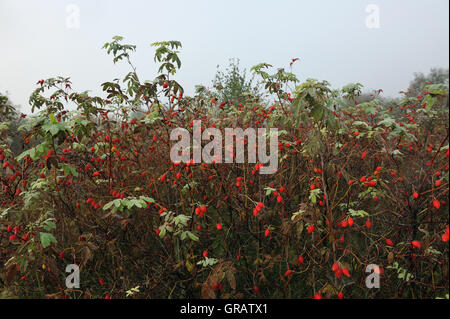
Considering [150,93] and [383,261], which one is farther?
[150,93]

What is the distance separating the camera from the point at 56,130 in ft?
4.81

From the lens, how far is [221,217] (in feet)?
8.08

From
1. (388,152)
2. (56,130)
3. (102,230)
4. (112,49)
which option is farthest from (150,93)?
(388,152)

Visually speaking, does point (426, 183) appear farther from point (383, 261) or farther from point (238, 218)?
point (238, 218)

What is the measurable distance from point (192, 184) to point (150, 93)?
917 millimetres

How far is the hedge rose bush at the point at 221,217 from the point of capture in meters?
1.67

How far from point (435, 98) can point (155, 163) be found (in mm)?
2353

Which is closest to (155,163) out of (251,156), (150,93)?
(150,93)

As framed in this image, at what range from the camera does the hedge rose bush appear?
1665 mm

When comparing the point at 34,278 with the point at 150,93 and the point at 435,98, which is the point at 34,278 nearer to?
the point at 150,93
